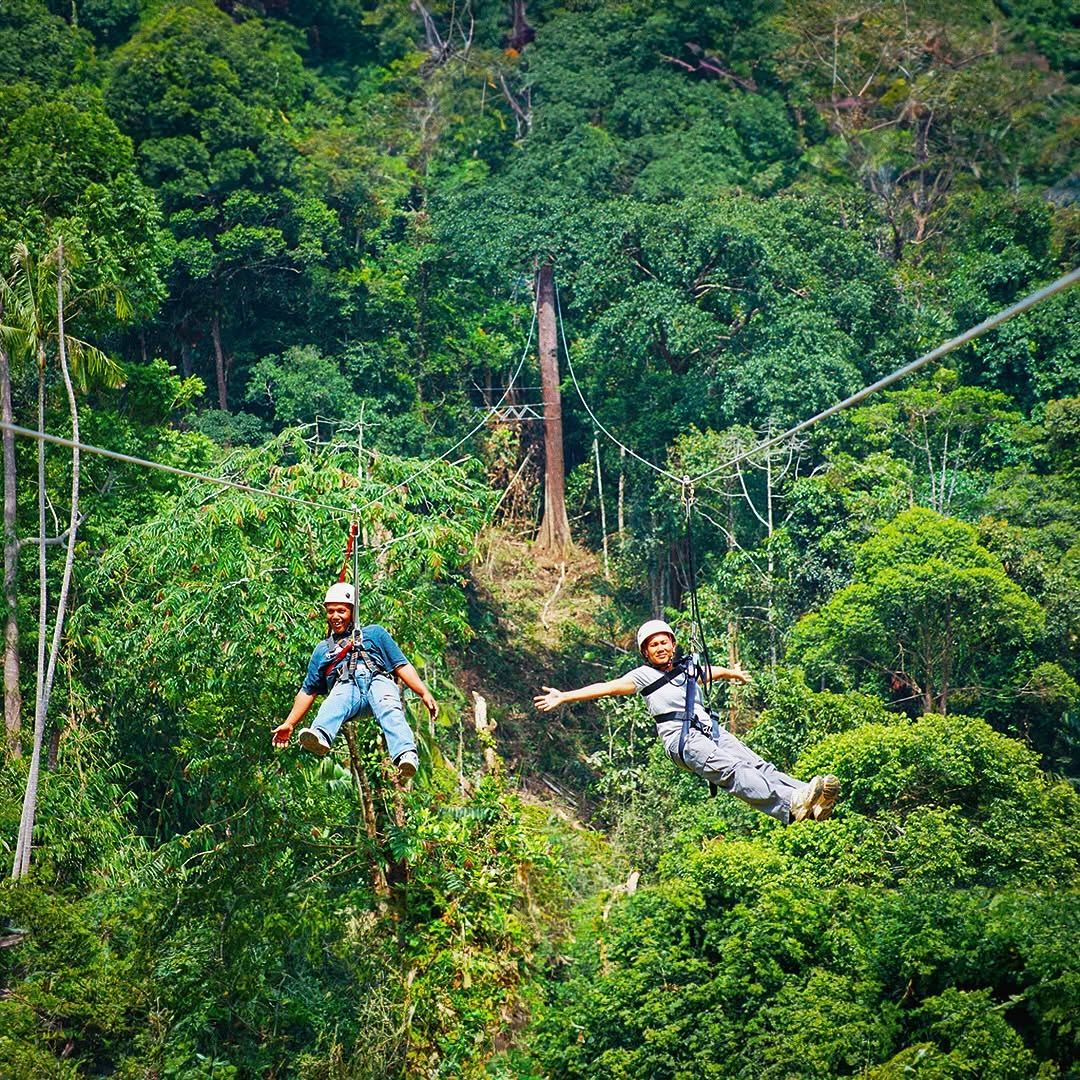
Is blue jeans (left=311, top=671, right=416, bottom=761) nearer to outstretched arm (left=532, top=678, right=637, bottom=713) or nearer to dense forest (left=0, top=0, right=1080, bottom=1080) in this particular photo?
outstretched arm (left=532, top=678, right=637, bottom=713)

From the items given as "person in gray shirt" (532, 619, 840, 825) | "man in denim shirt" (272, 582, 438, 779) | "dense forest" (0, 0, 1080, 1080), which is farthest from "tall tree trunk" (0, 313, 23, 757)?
"person in gray shirt" (532, 619, 840, 825)

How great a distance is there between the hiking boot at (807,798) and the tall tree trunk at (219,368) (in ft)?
43.5

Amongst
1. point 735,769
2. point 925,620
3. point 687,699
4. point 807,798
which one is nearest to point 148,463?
point 687,699

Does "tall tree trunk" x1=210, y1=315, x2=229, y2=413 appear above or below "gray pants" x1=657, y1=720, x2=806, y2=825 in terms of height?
above

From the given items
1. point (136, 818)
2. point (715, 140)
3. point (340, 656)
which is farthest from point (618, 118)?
point (340, 656)

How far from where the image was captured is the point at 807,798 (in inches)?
270

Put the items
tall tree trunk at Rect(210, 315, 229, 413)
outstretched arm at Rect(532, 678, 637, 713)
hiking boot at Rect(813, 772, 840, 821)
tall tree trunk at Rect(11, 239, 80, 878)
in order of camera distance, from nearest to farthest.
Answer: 1. outstretched arm at Rect(532, 678, 637, 713)
2. hiking boot at Rect(813, 772, 840, 821)
3. tall tree trunk at Rect(11, 239, 80, 878)
4. tall tree trunk at Rect(210, 315, 229, 413)

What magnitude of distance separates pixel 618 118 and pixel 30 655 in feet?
32.9

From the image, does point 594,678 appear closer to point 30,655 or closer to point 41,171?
point 30,655

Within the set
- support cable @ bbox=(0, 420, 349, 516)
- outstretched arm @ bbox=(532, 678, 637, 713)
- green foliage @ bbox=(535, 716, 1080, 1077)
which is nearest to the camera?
support cable @ bbox=(0, 420, 349, 516)

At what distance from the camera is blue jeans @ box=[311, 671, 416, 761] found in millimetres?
7238

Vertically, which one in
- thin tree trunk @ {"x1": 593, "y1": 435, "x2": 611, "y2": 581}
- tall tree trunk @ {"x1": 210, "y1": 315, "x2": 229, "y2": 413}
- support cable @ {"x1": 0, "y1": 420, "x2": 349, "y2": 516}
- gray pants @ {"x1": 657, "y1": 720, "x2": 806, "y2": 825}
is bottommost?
gray pants @ {"x1": 657, "y1": 720, "x2": 806, "y2": 825}

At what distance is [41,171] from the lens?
14719 millimetres

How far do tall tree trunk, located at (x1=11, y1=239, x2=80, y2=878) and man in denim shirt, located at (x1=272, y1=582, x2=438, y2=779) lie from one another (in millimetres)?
5917
